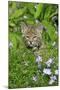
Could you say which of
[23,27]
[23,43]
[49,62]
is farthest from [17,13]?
[49,62]

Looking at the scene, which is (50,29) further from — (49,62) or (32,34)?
(49,62)

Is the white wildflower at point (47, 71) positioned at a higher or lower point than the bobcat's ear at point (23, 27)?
lower

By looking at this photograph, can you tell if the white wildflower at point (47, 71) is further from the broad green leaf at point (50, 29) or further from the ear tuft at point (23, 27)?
the ear tuft at point (23, 27)

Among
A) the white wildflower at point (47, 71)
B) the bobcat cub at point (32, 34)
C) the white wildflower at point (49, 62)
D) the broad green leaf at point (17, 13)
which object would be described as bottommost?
the white wildflower at point (47, 71)

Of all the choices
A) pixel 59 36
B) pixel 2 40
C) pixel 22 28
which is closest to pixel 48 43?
pixel 59 36

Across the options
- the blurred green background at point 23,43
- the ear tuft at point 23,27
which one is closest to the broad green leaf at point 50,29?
the blurred green background at point 23,43

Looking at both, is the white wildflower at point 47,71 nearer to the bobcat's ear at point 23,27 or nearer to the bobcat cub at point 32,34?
the bobcat cub at point 32,34

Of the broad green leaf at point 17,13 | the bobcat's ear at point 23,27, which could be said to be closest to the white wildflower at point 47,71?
the bobcat's ear at point 23,27
